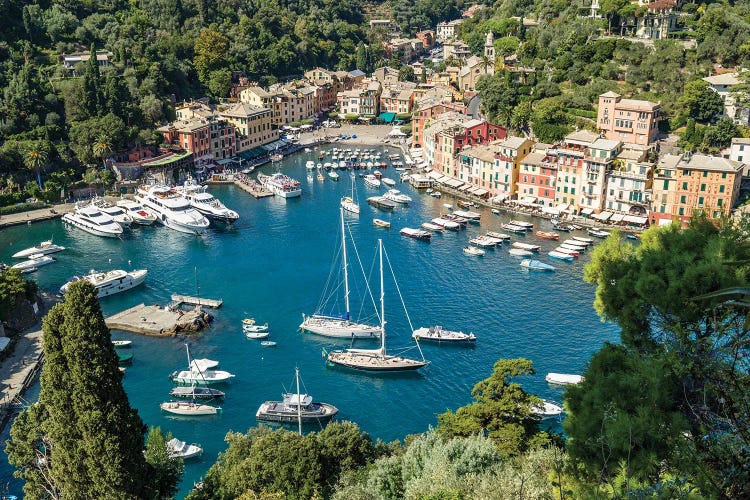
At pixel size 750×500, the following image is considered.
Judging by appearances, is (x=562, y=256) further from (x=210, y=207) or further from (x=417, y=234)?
(x=210, y=207)

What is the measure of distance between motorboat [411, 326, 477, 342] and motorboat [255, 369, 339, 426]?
7.19m

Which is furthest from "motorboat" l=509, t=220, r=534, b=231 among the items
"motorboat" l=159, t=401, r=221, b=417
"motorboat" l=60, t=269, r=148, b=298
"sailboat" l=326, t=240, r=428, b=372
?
"motorboat" l=159, t=401, r=221, b=417

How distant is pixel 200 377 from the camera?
1238 inches

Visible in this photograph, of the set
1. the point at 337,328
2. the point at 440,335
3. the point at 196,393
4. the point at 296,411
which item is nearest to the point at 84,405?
the point at 296,411

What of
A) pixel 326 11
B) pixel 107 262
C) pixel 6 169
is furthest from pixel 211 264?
pixel 326 11

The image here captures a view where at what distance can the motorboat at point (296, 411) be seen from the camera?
2917 cm

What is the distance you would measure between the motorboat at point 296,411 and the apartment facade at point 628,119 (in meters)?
40.3

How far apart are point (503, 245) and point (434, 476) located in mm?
34493

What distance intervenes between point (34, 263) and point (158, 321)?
39.8ft

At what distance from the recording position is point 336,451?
22141mm

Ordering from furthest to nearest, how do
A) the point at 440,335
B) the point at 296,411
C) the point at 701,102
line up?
the point at 701,102
the point at 440,335
the point at 296,411

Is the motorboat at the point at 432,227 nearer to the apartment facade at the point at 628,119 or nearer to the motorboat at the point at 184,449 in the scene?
the apartment facade at the point at 628,119

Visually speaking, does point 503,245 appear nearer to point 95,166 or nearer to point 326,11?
point 95,166

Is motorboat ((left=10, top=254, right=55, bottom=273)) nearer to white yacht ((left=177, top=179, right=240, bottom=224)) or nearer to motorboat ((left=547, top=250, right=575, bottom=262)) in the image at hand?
white yacht ((left=177, top=179, right=240, bottom=224))
